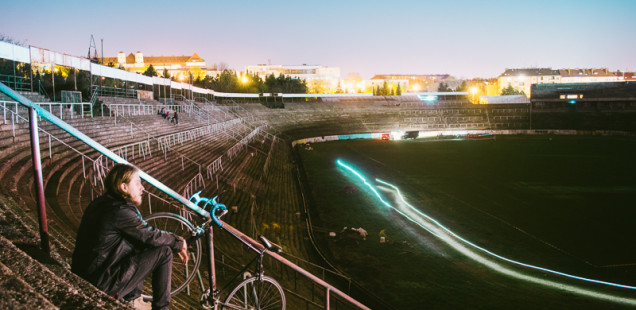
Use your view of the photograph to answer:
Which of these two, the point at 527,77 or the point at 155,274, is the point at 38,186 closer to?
the point at 155,274

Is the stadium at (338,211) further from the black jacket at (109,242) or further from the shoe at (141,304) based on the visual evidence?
the shoe at (141,304)

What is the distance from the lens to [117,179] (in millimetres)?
3252

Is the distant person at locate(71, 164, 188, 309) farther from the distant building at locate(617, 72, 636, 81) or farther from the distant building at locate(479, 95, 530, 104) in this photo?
the distant building at locate(617, 72, 636, 81)

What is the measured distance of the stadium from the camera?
4004 millimetres

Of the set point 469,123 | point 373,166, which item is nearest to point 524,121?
point 469,123

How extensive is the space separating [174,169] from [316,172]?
13333mm

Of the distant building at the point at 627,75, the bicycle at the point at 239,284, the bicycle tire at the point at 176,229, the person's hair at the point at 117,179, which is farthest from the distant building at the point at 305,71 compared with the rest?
the person's hair at the point at 117,179

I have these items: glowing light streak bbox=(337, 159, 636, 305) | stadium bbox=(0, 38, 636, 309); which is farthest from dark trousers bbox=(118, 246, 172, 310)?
glowing light streak bbox=(337, 159, 636, 305)

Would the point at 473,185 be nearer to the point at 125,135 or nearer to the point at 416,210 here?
the point at 416,210

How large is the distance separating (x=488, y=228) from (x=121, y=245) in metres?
14.3

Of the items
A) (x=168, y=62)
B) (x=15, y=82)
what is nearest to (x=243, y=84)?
(x=15, y=82)

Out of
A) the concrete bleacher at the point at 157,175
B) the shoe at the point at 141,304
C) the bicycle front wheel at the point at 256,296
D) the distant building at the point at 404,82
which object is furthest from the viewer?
the distant building at the point at 404,82

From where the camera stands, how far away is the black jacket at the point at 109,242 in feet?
10.0

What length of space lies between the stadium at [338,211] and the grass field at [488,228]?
0.07 metres
